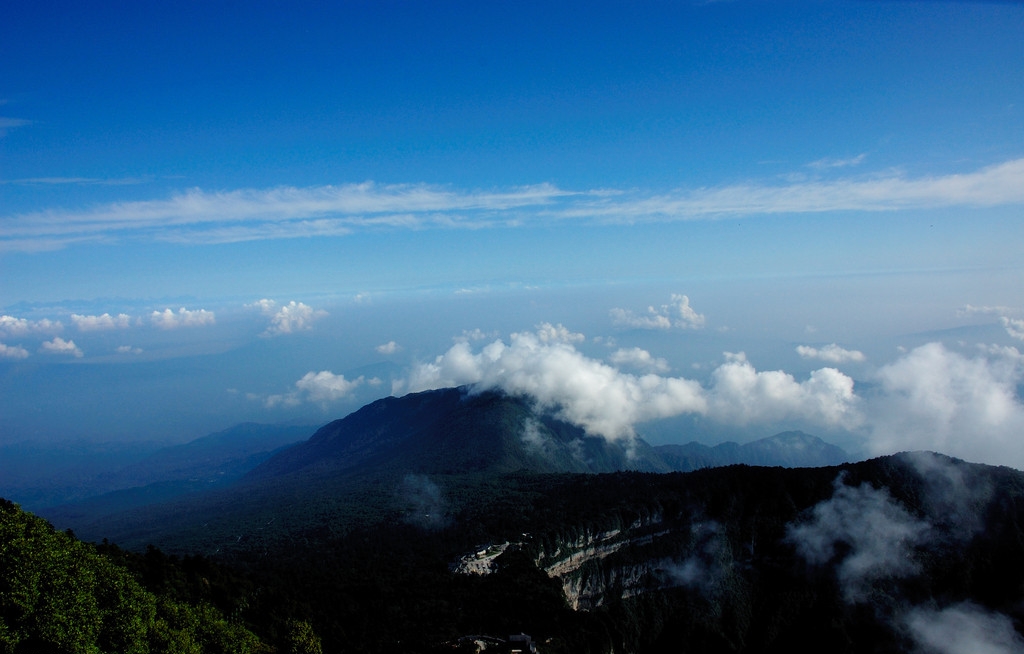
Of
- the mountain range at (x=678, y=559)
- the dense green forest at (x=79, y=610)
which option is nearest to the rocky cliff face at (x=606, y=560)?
the mountain range at (x=678, y=559)

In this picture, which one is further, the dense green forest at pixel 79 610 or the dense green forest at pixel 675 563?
the dense green forest at pixel 675 563

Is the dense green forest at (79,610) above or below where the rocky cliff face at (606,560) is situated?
above

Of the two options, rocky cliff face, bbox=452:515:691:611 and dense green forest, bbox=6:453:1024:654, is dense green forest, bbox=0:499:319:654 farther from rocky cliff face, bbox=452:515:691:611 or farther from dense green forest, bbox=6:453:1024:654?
rocky cliff face, bbox=452:515:691:611

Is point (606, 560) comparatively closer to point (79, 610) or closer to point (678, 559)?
point (678, 559)

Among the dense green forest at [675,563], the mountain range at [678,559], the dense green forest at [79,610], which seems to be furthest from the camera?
the mountain range at [678,559]

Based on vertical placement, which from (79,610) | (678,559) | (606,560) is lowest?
(678,559)

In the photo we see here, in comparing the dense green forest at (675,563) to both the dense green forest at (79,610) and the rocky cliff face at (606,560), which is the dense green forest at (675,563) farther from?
the dense green forest at (79,610)

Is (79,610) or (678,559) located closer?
(79,610)

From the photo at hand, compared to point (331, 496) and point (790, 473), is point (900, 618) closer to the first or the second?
point (790, 473)

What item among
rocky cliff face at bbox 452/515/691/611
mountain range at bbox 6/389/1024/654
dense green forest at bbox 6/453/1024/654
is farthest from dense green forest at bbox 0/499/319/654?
rocky cliff face at bbox 452/515/691/611

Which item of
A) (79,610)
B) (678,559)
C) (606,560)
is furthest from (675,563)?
(79,610)

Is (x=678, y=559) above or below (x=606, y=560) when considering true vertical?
below

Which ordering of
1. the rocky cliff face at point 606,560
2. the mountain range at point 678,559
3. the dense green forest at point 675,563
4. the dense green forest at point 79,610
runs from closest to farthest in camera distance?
the dense green forest at point 79,610, the dense green forest at point 675,563, the mountain range at point 678,559, the rocky cliff face at point 606,560

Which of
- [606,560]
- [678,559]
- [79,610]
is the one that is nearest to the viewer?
[79,610]
